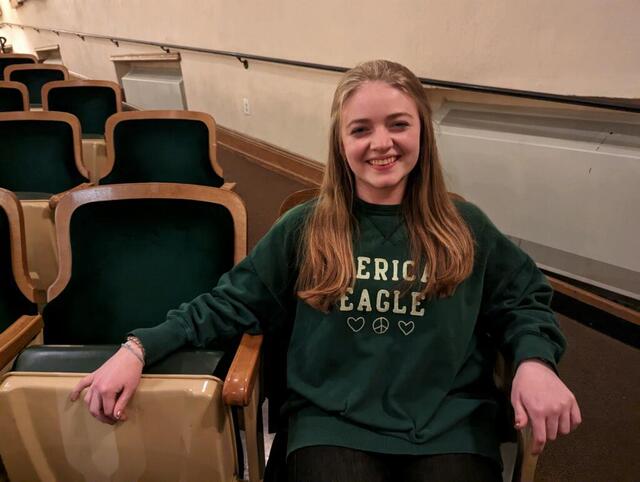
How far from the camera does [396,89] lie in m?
0.85

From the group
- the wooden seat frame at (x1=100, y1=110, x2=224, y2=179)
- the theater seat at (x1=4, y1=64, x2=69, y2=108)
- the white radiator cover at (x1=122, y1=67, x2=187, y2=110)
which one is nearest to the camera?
the wooden seat frame at (x1=100, y1=110, x2=224, y2=179)

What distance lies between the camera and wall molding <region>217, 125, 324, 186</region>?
11.3 feet

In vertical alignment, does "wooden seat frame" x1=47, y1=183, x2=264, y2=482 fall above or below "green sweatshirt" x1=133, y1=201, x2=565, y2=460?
above

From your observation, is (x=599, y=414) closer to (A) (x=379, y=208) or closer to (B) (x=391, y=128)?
(A) (x=379, y=208)

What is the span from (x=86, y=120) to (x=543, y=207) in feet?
9.30

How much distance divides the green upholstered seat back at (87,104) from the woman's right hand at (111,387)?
262 centimetres

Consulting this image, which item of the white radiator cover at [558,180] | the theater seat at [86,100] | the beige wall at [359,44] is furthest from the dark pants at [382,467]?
the theater seat at [86,100]

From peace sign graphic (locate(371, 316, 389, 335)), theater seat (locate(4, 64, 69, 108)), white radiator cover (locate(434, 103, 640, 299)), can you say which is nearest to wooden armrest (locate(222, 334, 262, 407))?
peace sign graphic (locate(371, 316, 389, 335))

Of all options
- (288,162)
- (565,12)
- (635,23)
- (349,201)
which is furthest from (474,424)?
(288,162)

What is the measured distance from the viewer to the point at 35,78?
13.2ft

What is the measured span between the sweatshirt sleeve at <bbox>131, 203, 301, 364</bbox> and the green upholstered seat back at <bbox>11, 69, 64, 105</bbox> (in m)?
4.04

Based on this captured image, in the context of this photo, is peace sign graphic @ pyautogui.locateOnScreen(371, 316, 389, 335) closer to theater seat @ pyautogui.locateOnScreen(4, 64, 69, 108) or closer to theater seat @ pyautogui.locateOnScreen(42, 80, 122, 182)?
theater seat @ pyautogui.locateOnScreen(42, 80, 122, 182)

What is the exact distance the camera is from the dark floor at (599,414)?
4.22 ft

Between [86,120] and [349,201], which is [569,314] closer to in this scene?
[349,201]
